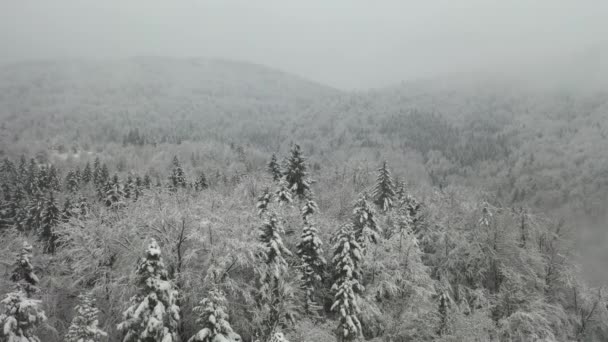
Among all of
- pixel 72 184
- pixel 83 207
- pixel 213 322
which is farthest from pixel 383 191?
pixel 72 184

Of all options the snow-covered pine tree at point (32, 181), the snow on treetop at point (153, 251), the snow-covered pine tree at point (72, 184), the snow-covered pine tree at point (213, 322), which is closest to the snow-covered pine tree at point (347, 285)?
the snow-covered pine tree at point (213, 322)

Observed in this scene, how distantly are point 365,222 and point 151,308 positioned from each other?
70.9 feet

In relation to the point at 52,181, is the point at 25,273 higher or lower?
higher

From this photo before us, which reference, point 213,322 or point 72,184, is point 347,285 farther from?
point 72,184

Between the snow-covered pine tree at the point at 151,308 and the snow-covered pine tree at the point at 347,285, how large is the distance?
10.1 meters

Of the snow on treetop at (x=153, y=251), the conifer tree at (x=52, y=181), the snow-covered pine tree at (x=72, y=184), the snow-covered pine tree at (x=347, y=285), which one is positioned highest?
the snow on treetop at (x=153, y=251)

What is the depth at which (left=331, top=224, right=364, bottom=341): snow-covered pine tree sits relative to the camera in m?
22.0

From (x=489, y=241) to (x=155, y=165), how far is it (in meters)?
129

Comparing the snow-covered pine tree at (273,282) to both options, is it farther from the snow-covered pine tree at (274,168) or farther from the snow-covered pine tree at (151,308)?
the snow-covered pine tree at (274,168)

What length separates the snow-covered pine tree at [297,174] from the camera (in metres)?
42.5

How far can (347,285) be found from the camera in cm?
2223

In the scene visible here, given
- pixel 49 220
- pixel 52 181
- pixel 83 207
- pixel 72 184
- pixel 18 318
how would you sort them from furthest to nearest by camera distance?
1. pixel 52 181
2. pixel 72 184
3. pixel 83 207
4. pixel 49 220
5. pixel 18 318

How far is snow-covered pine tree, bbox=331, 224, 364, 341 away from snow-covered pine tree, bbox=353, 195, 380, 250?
5.09m

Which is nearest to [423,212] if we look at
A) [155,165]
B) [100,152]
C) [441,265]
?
[441,265]
